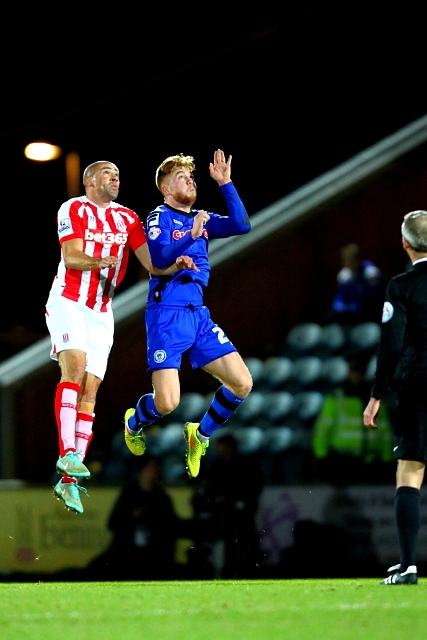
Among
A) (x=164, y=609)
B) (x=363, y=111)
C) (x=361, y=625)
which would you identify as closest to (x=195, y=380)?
(x=363, y=111)

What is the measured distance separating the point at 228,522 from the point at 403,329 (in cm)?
347

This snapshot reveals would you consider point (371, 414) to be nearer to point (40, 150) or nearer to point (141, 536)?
point (141, 536)

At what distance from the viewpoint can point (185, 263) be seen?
19.1 ft

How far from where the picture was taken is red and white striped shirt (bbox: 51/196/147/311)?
6059 millimetres

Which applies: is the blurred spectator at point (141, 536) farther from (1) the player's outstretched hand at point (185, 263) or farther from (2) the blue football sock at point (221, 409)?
(1) the player's outstretched hand at point (185, 263)

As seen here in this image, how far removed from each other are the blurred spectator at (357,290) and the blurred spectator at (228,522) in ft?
7.70

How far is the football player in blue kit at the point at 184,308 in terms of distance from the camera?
607 cm

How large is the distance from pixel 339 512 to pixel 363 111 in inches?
208

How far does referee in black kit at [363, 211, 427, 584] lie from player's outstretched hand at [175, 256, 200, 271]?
1166 millimetres

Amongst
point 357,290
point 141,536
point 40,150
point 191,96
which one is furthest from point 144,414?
point 191,96

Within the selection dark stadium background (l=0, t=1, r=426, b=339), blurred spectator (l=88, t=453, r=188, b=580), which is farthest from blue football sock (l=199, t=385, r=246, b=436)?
dark stadium background (l=0, t=1, r=426, b=339)

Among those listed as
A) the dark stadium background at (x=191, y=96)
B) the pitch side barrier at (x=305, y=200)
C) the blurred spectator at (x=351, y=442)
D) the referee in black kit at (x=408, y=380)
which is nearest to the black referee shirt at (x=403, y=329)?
the referee in black kit at (x=408, y=380)

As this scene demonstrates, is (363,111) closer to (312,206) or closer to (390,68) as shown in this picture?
(390,68)

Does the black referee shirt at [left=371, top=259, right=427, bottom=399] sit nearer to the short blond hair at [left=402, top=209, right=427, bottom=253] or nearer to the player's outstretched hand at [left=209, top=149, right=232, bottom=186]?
the short blond hair at [left=402, top=209, right=427, bottom=253]
